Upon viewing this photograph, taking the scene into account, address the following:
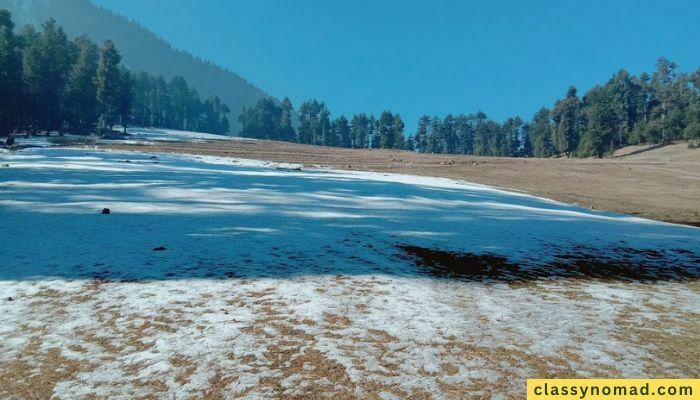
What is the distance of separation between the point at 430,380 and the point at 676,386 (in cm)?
328

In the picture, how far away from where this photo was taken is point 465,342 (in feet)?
20.1

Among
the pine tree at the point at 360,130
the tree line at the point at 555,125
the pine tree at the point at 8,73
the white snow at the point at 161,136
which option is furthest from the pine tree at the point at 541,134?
the pine tree at the point at 8,73

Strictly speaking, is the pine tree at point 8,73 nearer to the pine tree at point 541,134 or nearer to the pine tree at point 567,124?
the pine tree at point 567,124

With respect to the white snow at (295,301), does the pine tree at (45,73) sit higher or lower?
higher

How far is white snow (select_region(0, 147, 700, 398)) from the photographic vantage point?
17.2 ft

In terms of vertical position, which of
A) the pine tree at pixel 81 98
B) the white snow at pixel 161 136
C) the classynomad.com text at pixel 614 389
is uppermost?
the pine tree at pixel 81 98

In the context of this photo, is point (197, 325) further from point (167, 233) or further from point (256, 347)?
point (167, 233)

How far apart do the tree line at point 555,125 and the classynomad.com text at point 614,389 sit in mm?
102819

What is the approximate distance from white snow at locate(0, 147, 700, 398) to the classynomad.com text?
190 millimetres

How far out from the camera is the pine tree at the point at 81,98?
2923 inches

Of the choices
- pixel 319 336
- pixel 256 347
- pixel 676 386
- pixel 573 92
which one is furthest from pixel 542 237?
pixel 573 92

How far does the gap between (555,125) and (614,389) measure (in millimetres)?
133940

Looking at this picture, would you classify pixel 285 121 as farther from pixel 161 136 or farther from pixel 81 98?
pixel 81 98

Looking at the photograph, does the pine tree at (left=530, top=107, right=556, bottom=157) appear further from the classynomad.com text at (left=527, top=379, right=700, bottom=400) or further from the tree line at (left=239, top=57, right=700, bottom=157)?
the classynomad.com text at (left=527, top=379, right=700, bottom=400)
